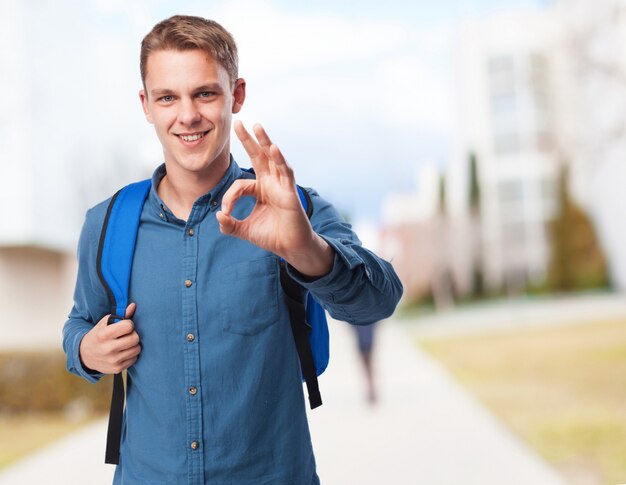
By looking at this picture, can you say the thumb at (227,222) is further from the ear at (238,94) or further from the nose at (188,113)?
the ear at (238,94)

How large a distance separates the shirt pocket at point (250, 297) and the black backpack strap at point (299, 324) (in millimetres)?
16

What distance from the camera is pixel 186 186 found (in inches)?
50.2

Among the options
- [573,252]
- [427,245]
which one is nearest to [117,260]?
[573,252]

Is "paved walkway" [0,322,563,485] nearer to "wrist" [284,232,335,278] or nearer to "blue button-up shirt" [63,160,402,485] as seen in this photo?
"blue button-up shirt" [63,160,402,485]

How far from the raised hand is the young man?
0.10 metres

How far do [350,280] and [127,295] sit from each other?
0.33m

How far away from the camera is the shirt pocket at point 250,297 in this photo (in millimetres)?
1193

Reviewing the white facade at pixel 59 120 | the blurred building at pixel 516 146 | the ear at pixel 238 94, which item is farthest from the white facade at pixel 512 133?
the ear at pixel 238 94

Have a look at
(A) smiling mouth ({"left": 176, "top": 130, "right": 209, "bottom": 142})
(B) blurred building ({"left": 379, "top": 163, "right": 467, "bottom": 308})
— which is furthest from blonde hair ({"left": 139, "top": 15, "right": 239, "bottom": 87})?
(B) blurred building ({"left": 379, "top": 163, "right": 467, "bottom": 308})

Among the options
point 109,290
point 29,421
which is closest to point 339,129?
point 29,421

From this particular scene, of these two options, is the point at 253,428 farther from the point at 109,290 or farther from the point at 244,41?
the point at 244,41

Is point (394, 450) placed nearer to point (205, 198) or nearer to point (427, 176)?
point (205, 198)

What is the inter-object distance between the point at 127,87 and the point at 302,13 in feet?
37.8

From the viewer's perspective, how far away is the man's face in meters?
1.20
